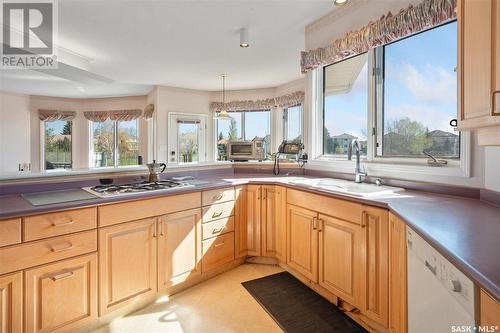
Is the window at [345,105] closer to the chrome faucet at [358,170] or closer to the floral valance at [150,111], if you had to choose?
the chrome faucet at [358,170]

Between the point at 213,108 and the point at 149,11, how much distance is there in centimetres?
355

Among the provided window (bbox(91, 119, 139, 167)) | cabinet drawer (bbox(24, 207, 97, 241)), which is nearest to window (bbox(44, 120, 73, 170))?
window (bbox(91, 119, 139, 167))

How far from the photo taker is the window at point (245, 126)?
19.0ft

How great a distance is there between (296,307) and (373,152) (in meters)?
1.45

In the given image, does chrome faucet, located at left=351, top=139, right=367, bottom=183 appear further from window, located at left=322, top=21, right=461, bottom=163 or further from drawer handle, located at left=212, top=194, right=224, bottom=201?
drawer handle, located at left=212, top=194, right=224, bottom=201

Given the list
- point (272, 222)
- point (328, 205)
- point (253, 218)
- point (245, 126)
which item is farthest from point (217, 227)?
point (245, 126)

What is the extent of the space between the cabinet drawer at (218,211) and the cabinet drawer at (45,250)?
886 millimetres

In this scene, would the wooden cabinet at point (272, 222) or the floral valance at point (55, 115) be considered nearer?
the wooden cabinet at point (272, 222)

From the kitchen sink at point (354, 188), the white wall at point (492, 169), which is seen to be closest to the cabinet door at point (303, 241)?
the kitchen sink at point (354, 188)

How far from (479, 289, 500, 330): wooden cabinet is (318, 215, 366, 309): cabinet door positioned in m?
0.97

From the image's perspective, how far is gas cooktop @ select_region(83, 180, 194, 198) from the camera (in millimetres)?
1858

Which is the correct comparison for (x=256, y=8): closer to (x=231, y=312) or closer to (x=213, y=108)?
(x=231, y=312)

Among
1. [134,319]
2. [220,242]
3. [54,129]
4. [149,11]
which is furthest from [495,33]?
[54,129]

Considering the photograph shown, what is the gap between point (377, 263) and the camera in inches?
62.8
